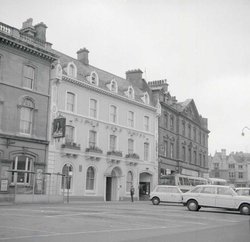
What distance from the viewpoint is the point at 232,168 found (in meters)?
111

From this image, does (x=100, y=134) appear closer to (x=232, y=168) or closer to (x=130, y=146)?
(x=130, y=146)

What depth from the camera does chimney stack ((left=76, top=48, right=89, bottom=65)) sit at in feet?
141

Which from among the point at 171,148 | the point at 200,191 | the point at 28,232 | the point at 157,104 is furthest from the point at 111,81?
the point at 28,232

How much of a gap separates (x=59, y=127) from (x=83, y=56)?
43.2 ft

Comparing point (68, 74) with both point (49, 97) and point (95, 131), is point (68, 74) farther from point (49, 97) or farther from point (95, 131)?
point (95, 131)

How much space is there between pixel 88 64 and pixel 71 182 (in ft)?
48.8

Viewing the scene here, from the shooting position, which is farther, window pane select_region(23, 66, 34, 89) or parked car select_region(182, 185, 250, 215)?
window pane select_region(23, 66, 34, 89)

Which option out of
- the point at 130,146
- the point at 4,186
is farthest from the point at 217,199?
the point at 130,146

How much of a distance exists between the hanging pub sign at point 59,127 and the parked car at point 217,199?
12588 millimetres

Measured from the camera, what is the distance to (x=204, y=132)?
6706 centimetres

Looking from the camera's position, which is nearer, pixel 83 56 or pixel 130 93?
pixel 83 56

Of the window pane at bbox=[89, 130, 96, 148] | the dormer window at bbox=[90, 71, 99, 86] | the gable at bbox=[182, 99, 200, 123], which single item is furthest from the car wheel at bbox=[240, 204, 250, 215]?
the gable at bbox=[182, 99, 200, 123]

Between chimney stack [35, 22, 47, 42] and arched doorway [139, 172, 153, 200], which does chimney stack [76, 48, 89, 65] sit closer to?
chimney stack [35, 22, 47, 42]

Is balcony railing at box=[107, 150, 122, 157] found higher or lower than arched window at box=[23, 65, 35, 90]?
lower
